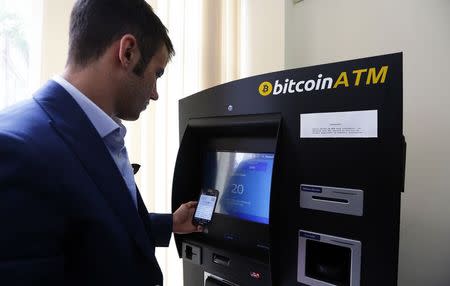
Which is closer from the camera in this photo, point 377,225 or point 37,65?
point 377,225

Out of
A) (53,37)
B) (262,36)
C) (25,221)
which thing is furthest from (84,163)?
(262,36)

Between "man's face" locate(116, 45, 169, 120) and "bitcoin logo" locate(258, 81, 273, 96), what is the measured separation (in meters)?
0.34

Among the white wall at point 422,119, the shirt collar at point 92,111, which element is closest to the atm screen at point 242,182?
the shirt collar at point 92,111

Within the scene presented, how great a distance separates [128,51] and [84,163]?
364mm

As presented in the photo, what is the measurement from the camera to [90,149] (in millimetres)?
819

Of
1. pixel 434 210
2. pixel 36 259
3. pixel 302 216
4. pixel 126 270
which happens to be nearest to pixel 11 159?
pixel 36 259

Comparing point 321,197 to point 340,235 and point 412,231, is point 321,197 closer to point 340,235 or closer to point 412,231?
point 340,235

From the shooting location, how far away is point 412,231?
1.43 metres

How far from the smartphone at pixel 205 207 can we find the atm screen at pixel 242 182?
4cm

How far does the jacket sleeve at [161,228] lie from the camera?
1.35 metres

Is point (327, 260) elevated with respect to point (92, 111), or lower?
lower

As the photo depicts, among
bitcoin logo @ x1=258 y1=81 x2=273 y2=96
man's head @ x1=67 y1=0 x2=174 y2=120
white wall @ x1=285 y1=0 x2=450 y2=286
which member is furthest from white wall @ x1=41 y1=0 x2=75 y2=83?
white wall @ x1=285 y1=0 x2=450 y2=286

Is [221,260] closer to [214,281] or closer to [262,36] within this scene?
[214,281]

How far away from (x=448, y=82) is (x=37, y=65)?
1.83m
